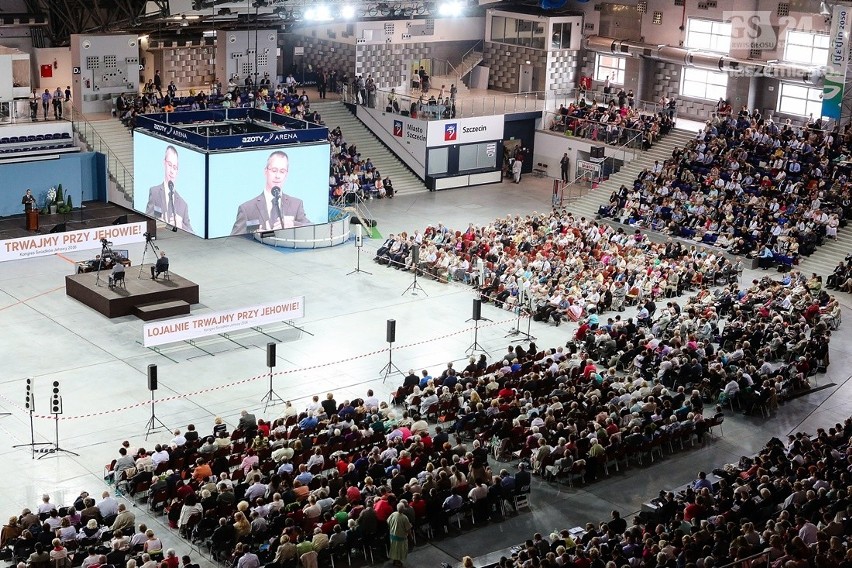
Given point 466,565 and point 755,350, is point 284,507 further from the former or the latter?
point 755,350

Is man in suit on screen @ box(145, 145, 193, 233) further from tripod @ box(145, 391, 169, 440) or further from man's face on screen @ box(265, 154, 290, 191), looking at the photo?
tripod @ box(145, 391, 169, 440)

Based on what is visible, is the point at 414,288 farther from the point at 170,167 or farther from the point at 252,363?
the point at 170,167

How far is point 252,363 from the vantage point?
30953mm

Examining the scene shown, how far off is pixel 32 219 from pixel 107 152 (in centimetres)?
505

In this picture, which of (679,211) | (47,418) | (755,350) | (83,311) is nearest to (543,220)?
(679,211)

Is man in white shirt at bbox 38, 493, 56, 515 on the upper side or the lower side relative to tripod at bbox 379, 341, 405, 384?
upper

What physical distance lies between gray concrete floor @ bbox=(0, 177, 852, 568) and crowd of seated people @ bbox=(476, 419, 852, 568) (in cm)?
217

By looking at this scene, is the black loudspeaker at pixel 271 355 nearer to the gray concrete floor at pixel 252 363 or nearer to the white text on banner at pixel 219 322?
the gray concrete floor at pixel 252 363

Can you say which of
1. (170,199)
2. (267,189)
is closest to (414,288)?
(267,189)

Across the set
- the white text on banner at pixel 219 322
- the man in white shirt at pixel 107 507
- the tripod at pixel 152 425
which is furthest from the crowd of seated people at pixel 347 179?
the man in white shirt at pixel 107 507

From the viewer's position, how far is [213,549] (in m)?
21.0

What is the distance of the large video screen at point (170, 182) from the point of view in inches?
1280

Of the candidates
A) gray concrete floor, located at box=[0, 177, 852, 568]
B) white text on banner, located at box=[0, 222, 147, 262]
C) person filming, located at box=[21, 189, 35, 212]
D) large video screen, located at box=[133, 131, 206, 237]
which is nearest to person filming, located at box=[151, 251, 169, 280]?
gray concrete floor, located at box=[0, 177, 852, 568]

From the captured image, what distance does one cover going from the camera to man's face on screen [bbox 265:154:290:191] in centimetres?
3322
